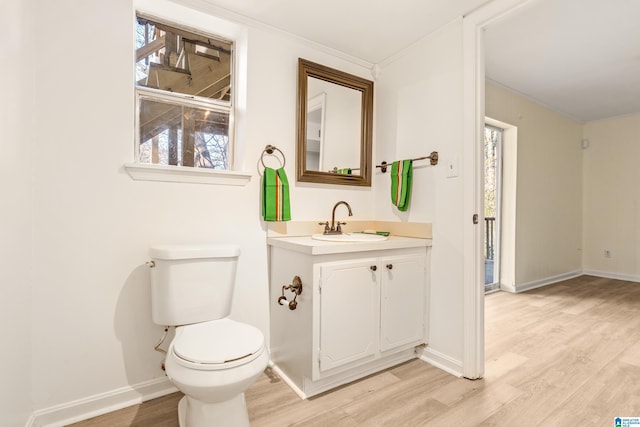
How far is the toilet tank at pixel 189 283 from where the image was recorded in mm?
1525

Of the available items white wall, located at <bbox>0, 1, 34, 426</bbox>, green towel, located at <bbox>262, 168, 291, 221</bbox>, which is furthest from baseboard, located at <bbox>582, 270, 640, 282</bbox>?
white wall, located at <bbox>0, 1, 34, 426</bbox>

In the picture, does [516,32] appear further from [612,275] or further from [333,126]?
[612,275]

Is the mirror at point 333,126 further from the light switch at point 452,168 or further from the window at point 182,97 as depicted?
the light switch at point 452,168

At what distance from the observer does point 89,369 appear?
1545 mm

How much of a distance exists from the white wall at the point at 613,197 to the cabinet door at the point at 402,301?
4.53 meters

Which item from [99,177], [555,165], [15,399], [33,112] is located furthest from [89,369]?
[555,165]

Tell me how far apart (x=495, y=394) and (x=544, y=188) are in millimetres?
3482

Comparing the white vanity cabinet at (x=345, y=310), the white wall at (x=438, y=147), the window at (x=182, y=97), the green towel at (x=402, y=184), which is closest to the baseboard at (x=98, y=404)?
the white vanity cabinet at (x=345, y=310)

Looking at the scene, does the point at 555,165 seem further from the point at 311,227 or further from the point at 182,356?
the point at 182,356

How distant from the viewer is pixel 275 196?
199 centimetres

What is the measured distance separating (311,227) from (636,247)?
516cm

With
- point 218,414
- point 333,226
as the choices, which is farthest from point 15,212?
point 333,226

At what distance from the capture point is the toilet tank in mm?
1525

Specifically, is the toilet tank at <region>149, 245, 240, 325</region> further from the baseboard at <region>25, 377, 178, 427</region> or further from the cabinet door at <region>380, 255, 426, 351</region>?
the cabinet door at <region>380, 255, 426, 351</region>
